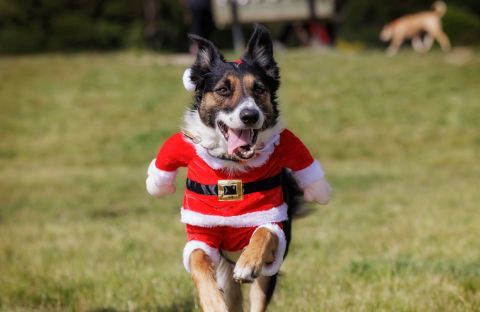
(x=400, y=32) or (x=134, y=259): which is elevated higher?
(x=134, y=259)

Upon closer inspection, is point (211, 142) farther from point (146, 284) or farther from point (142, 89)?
point (142, 89)

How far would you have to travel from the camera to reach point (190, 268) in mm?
4000

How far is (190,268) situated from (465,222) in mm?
5879

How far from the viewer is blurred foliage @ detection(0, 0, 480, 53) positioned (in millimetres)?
33969

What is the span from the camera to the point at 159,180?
437 cm

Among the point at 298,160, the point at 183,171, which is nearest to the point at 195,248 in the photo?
the point at 298,160

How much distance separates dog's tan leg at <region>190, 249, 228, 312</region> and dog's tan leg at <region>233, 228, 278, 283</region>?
0.48 ft

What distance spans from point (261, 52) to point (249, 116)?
0.54 meters

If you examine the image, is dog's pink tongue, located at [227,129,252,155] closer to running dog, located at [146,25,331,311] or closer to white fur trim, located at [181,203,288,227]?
running dog, located at [146,25,331,311]

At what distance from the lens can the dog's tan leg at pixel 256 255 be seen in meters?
3.71

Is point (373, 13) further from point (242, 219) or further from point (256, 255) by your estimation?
point (256, 255)

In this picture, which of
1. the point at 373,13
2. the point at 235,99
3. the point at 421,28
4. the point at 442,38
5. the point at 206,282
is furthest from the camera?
the point at 373,13

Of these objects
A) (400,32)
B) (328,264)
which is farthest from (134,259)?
Result: (400,32)

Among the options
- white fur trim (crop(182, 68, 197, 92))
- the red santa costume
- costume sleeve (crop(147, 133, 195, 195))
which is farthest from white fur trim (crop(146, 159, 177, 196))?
white fur trim (crop(182, 68, 197, 92))
